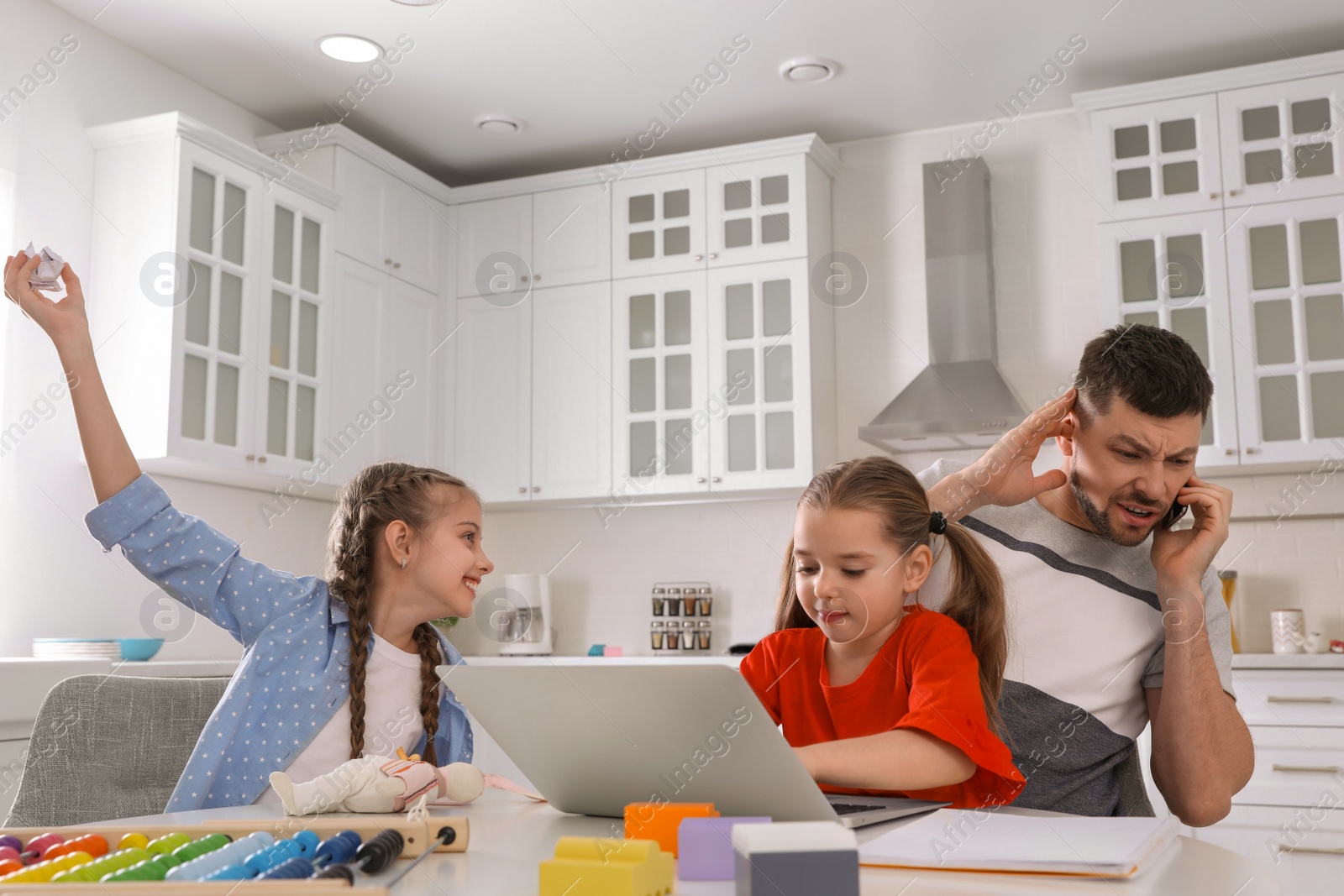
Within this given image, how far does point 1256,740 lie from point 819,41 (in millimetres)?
2347

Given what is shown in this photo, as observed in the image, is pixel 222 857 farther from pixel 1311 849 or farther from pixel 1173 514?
pixel 1311 849

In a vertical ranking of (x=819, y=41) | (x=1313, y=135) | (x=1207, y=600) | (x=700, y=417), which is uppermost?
(x=819, y=41)

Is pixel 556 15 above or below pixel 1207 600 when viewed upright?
above

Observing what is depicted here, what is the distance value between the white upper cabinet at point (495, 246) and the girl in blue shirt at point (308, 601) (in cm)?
262

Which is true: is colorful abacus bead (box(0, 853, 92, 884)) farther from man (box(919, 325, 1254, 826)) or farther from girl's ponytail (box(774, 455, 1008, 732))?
man (box(919, 325, 1254, 826))

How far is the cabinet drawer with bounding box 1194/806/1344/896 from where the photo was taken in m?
2.78

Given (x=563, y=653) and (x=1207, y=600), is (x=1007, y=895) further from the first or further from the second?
(x=563, y=653)

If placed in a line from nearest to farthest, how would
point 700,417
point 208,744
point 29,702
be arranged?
point 208,744 → point 29,702 → point 700,417

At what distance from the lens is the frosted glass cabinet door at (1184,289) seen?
134 inches

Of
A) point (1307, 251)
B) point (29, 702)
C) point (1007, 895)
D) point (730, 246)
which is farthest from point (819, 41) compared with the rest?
point (1007, 895)

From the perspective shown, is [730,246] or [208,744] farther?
[730,246]

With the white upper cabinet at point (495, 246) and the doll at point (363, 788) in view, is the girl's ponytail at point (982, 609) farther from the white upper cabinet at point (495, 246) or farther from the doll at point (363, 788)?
the white upper cabinet at point (495, 246)

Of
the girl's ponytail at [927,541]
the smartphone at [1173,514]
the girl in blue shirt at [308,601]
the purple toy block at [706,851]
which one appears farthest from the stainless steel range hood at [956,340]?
the purple toy block at [706,851]

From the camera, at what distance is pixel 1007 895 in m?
0.72
